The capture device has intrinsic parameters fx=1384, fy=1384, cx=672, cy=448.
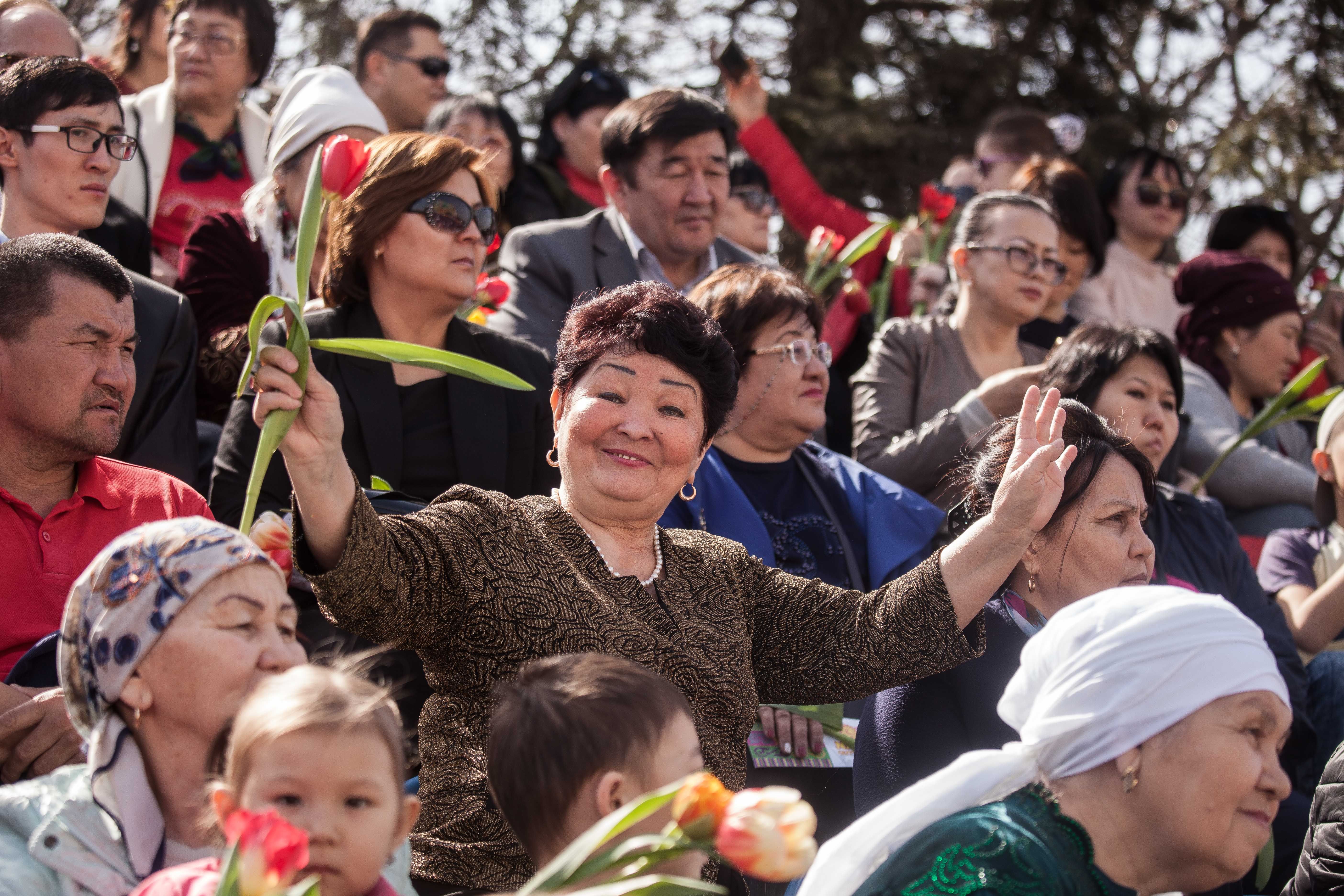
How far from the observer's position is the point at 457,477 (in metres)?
3.85

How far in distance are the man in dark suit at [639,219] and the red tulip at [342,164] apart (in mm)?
2319

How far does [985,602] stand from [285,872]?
6.15ft

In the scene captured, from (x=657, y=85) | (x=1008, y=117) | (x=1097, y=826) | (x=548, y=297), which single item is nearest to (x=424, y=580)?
(x=1097, y=826)

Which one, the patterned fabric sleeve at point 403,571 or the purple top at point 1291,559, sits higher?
the patterned fabric sleeve at point 403,571

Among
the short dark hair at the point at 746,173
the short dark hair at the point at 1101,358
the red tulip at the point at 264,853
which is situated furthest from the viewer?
the short dark hair at the point at 746,173

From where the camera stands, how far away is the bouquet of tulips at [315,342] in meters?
2.45

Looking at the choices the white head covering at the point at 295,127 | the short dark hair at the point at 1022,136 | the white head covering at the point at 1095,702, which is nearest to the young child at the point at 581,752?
the white head covering at the point at 1095,702

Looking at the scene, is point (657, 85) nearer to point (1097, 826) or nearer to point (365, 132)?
point (365, 132)

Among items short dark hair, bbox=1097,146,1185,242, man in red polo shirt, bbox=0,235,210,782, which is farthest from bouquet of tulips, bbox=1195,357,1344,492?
man in red polo shirt, bbox=0,235,210,782

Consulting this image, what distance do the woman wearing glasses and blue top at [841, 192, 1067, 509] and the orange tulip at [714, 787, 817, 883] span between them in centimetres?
331

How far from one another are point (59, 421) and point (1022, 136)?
533 cm

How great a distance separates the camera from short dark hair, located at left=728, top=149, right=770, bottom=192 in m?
6.47

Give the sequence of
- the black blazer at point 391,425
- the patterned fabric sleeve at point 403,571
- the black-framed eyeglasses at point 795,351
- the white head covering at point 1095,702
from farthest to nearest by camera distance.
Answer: the black-framed eyeglasses at point 795,351 < the black blazer at point 391,425 < the patterned fabric sleeve at point 403,571 < the white head covering at point 1095,702

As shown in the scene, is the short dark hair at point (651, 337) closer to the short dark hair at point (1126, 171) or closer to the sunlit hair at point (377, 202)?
the sunlit hair at point (377, 202)
